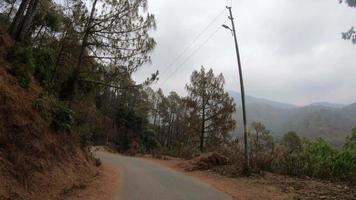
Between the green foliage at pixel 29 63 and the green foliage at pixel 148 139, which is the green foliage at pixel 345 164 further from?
the green foliage at pixel 148 139

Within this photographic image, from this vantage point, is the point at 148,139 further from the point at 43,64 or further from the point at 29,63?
the point at 29,63

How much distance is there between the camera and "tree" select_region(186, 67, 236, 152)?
27.6 metres

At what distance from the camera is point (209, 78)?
27.9 m

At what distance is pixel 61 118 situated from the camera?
11.9 m

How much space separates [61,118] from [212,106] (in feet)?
57.3

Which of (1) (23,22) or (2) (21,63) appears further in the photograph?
(1) (23,22)

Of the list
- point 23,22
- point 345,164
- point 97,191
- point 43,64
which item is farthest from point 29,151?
point 345,164

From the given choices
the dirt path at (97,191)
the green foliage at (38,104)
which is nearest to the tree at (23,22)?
the green foliage at (38,104)

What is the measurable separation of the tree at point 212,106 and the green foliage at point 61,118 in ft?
54.2

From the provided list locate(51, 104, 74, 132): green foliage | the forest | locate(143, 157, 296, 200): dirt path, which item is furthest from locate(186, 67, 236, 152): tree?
locate(51, 104, 74, 132): green foliage

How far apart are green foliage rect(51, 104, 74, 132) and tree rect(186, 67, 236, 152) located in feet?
54.2

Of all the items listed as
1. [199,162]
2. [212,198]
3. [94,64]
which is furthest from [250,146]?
[94,64]

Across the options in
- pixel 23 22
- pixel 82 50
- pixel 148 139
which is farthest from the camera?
pixel 148 139

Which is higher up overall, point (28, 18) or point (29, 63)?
point (28, 18)
